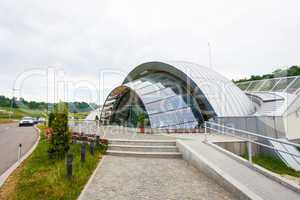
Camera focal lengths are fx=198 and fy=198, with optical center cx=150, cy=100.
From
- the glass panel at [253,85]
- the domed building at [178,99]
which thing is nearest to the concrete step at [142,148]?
the domed building at [178,99]

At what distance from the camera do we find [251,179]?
4.95m

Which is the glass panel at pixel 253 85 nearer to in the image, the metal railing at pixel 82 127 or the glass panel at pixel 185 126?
the glass panel at pixel 185 126

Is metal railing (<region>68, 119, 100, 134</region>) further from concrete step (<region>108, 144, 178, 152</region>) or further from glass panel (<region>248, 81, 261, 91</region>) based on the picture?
glass panel (<region>248, 81, 261, 91</region>)

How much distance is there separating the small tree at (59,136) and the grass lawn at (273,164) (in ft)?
25.8

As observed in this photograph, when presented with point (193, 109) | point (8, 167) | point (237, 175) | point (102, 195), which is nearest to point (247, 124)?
point (193, 109)

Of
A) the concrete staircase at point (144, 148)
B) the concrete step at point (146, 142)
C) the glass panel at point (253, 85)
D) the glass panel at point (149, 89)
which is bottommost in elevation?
the concrete staircase at point (144, 148)

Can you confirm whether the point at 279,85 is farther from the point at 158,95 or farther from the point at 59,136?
the point at 59,136

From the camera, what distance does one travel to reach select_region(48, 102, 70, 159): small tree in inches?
291

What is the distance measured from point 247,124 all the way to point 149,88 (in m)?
8.71

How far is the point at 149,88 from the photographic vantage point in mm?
17516

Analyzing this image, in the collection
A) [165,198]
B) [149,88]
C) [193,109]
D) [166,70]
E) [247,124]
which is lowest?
[165,198]

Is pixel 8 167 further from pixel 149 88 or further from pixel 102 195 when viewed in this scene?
pixel 149 88

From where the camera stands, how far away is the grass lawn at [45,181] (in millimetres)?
4562

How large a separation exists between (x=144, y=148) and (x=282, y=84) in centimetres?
1941
